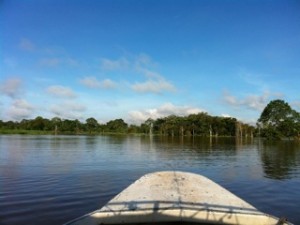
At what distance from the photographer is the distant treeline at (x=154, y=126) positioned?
141375mm

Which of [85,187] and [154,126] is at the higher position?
[154,126]

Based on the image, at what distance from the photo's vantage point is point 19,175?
66.7 feet

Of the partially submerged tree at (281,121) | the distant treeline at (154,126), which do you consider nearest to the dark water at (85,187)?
the partially submerged tree at (281,121)

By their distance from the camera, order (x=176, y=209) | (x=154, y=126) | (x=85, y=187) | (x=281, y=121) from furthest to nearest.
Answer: (x=154, y=126) < (x=281, y=121) < (x=85, y=187) < (x=176, y=209)

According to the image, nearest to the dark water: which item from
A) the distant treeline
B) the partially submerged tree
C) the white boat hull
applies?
the white boat hull

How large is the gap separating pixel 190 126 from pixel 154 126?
34579mm

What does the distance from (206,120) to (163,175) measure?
428ft

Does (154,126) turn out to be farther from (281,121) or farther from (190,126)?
(281,121)

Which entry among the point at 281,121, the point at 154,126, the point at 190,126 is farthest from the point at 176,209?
the point at 154,126

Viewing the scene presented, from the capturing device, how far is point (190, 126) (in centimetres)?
14800

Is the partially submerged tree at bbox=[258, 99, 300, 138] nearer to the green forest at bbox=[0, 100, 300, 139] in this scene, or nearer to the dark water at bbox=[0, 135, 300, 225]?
the green forest at bbox=[0, 100, 300, 139]

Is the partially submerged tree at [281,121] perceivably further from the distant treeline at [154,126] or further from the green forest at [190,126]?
the distant treeline at [154,126]

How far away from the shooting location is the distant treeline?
141 m

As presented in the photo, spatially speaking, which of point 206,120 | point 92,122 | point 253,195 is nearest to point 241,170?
point 253,195
